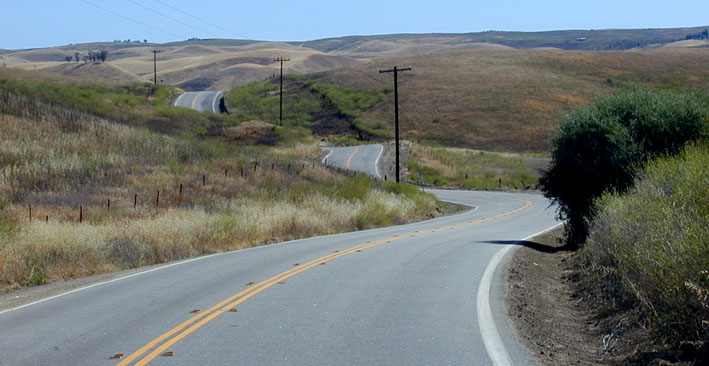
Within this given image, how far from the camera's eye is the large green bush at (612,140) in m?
18.3

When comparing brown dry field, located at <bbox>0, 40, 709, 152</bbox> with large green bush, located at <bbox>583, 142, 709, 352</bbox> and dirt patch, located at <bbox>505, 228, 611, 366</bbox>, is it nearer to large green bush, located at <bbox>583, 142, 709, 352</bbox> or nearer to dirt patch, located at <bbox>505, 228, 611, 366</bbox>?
dirt patch, located at <bbox>505, 228, 611, 366</bbox>

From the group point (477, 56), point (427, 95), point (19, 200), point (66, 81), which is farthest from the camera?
point (477, 56)

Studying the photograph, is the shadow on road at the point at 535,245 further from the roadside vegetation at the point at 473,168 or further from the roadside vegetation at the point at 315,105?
the roadside vegetation at the point at 315,105

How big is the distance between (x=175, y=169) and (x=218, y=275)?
19770 millimetres

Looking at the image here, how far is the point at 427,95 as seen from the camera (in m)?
97.4

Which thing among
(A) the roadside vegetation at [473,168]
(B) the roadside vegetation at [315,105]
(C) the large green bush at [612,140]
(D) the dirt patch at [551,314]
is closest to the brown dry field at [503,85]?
(B) the roadside vegetation at [315,105]

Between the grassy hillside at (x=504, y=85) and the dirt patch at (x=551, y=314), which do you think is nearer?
the dirt patch at (x=551, y=314)

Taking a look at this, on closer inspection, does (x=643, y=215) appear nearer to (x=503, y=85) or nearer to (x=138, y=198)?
(x=138, y=198)

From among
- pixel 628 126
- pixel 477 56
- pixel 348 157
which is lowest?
pixel 348 157

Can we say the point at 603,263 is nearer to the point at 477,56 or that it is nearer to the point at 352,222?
the point at 352,222

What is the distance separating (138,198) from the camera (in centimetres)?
2639

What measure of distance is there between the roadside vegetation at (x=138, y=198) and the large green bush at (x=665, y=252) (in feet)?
32.5

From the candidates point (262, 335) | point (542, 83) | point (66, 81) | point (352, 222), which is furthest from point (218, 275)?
point (542, 83)

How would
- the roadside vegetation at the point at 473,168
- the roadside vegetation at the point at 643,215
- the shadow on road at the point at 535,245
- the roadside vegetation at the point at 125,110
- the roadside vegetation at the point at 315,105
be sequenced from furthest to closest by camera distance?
the roadside vegetation at the point at 315,105 < the roadside vegetation at the point at 473,168 < the roadside vegetation at the point at 125,110 < the shadow on road at the point at 535,245 < the roadside vegetation at the point at 643,215
